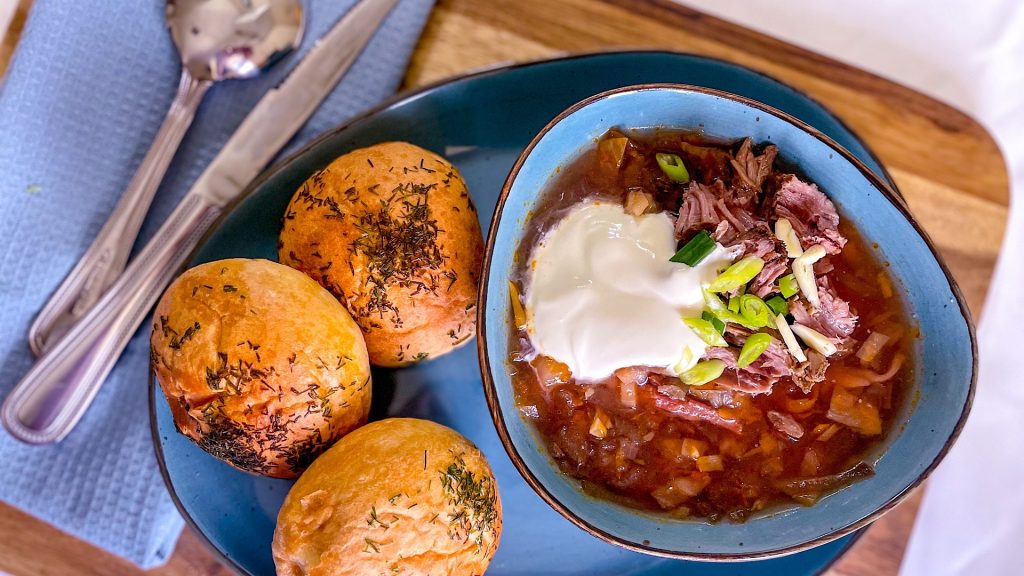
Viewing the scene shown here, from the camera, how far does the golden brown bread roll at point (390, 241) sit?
6.30 ft

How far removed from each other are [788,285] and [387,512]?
112 cm

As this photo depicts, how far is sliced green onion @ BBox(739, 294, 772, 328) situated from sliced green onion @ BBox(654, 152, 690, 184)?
0.35 m

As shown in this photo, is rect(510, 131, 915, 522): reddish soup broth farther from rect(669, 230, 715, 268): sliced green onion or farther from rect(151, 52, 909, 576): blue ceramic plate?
rect(151, 52, 909, 576): blue ceramic plate

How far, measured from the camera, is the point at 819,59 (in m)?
2.54

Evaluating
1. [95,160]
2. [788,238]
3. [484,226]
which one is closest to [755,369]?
[788,238]

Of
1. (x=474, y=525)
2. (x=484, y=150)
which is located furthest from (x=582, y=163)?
(x=474, y=525)

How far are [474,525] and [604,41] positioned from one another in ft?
5.23

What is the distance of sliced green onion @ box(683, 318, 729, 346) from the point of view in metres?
1.90

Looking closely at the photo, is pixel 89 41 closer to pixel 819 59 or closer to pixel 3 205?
pixel 3 205

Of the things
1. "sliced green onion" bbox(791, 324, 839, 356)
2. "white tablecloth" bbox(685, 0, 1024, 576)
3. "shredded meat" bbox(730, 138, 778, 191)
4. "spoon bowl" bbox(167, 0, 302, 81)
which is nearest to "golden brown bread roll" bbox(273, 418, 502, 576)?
"sliced green onion" bbox(791, 324, 839, 356)

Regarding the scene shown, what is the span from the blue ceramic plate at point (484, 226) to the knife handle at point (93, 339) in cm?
18

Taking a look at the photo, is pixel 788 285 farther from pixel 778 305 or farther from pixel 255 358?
pixel 255 358

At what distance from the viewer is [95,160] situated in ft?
8.16

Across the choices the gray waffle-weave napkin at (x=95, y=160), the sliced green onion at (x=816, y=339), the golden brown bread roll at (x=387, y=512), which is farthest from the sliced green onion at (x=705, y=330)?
the gray waffle-weave napkin at (x=95, y=160)
